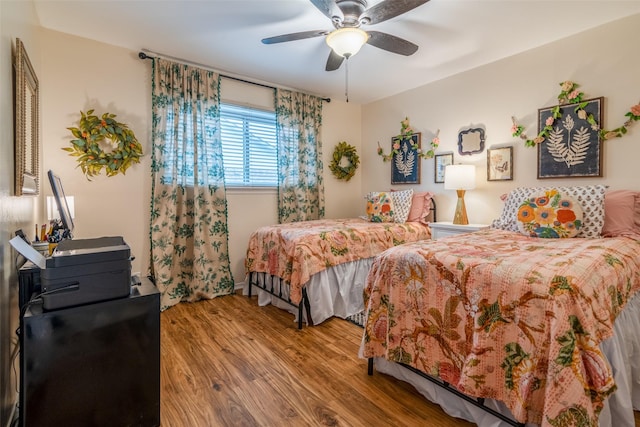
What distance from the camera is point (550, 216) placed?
2.25 m

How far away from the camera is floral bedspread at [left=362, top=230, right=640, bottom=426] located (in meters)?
1.09

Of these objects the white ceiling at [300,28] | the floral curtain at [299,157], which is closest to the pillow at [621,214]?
the white ceiling at [300,28]

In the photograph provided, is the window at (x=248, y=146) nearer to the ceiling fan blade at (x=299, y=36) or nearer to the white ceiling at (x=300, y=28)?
the white ceiling at (x=300, y=28)

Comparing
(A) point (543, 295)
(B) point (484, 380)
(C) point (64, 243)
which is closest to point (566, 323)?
(A) point (543, 295)

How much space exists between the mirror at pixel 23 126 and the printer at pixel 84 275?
0.52 m

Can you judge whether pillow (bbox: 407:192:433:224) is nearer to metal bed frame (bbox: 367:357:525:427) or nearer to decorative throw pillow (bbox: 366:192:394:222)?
decorative throw pillow (bbox: 366:192:394:222)

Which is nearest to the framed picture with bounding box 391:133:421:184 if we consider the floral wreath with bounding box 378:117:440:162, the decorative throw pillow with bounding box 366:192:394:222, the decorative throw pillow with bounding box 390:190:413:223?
the floral wreath with bounding box 378:117:440:162

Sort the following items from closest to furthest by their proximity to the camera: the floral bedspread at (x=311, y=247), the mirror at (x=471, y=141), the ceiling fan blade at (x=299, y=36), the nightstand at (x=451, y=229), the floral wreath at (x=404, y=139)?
1. the ceiling fan blade at (x=299, y=36)
2. the floral bedspread at (x=311, y=247)
3. the nightstand at (x=451, y=229)
4. the mirror at (x=471, y=141)
5. the floral wreath at (x=404, y=139)

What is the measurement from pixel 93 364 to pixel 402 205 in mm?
3150

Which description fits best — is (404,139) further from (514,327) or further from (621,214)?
(514,327)

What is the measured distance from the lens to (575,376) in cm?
107

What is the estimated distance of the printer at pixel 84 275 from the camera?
46.6 inches

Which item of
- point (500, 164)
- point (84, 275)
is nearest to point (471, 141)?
point (500, 164)

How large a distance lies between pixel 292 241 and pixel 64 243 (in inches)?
60.6
